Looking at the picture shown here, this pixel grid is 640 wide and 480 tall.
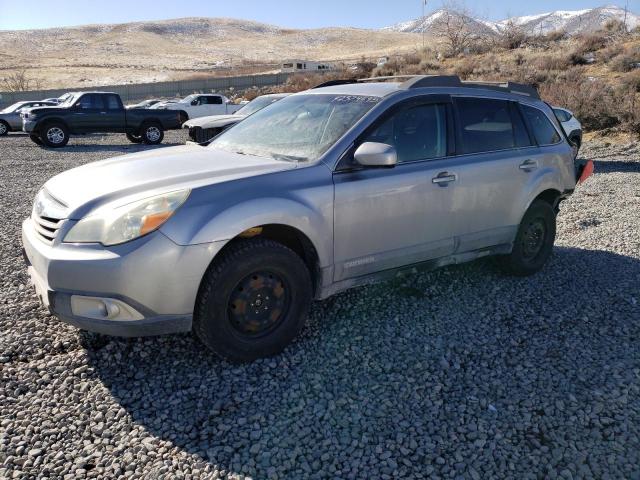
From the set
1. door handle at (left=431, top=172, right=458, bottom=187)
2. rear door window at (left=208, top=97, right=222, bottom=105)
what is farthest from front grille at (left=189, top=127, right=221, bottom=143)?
rear door window at (left=208, top=97, right=222, bottom=105)

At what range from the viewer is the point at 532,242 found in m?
5.18

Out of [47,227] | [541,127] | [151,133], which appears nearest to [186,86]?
[151,133]

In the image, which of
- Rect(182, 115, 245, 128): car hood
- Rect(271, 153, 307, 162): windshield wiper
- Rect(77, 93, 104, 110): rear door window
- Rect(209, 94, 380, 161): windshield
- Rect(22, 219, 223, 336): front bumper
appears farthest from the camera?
Rect(77, 93, 104, 110): rear door window

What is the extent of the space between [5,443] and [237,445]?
1.16 m

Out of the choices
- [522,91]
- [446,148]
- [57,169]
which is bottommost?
[57,169]

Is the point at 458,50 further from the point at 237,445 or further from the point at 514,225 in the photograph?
the point at 237,445

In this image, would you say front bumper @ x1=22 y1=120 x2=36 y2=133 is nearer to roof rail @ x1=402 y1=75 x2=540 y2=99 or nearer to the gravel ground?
the gravel ground

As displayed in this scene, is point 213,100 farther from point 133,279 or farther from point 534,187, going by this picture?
point 133,279

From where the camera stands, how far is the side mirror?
3.58 metres

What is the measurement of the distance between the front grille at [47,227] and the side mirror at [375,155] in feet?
6.27

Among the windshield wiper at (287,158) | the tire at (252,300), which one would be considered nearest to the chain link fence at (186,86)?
the windshield wiper at (287,158)

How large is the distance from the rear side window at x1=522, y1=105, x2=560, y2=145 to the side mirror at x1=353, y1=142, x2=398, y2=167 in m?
2.19

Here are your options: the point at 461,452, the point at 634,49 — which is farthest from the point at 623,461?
the point at 634,49

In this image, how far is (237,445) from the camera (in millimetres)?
2746
